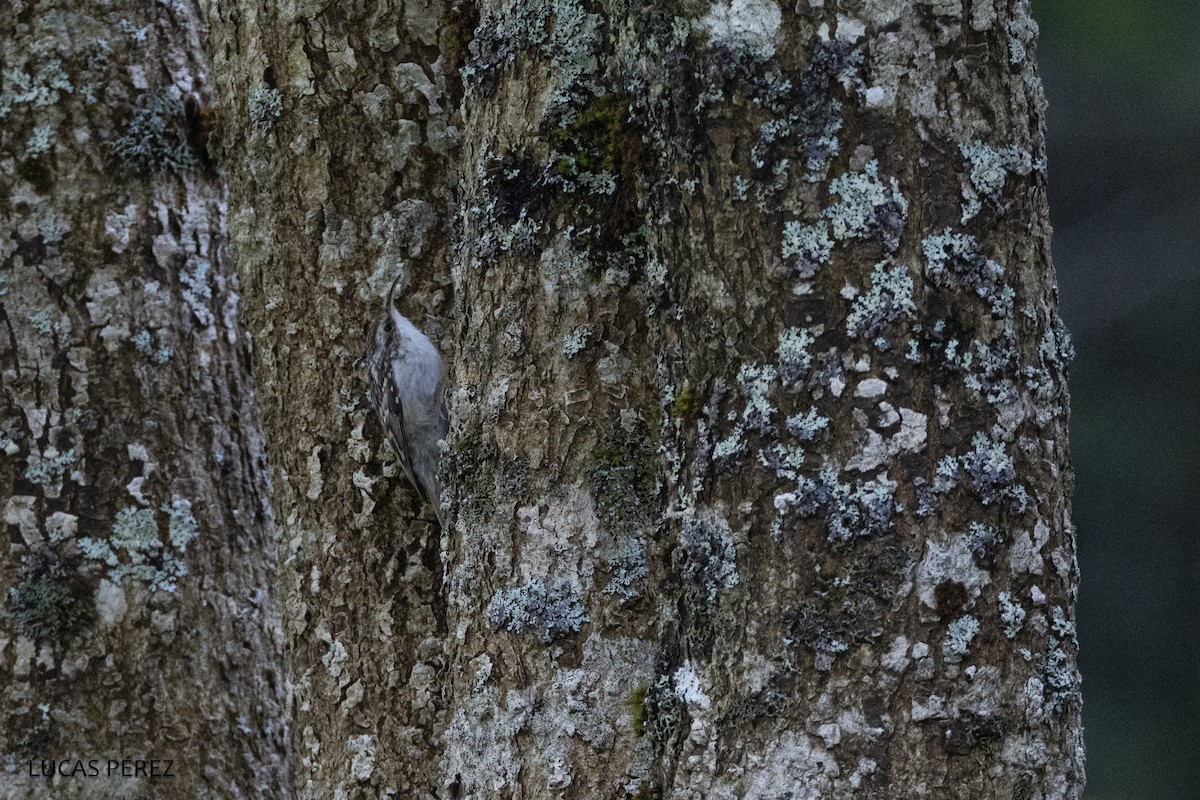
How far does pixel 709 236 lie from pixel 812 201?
14 cm

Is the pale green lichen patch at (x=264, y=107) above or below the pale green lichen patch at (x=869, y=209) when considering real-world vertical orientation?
above

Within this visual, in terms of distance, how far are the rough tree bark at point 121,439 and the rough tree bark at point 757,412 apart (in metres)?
1.13

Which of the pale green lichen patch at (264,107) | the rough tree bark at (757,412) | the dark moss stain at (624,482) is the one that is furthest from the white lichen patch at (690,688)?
the pale green lichen patch at (264,107)

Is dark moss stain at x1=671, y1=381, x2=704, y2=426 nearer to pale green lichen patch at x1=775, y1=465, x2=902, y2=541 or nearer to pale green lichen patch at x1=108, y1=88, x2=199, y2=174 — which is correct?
pale green lichen patch at x1=775, y1=465, x2=902, y2=541

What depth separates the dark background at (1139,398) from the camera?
6715 millimetres

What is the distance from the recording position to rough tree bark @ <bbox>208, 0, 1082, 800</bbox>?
1.49 m

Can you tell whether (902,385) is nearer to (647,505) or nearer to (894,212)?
(894,212)

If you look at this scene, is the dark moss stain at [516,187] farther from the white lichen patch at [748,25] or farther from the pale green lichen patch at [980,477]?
the pale green lichen patch at [980,477]

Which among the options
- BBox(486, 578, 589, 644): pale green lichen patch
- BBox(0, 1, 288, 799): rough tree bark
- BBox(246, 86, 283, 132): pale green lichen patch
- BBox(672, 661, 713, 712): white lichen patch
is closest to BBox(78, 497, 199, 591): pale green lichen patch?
BBox(0, 1, 288, 799): rough tree bark

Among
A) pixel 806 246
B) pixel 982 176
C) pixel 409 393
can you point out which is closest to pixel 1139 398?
pixel 409 393

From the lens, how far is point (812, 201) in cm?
152

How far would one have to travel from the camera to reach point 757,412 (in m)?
1.53

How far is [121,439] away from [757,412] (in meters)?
1.80

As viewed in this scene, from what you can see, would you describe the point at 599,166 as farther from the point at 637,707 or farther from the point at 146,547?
the point at 146,547
